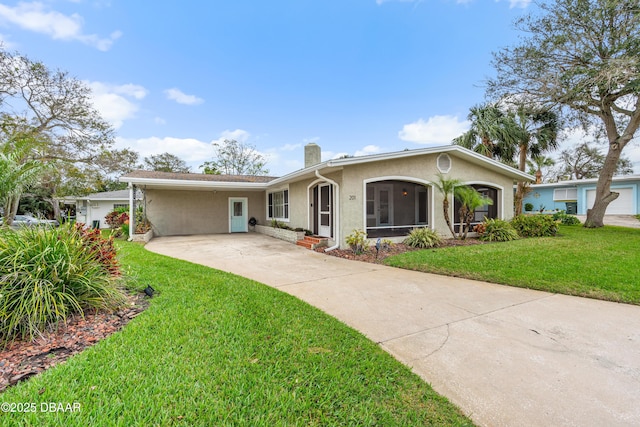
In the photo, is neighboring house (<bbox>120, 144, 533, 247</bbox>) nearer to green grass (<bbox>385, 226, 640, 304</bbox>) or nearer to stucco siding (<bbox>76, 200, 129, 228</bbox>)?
green grass (<bbox>385, 226, 640, 304</bbox>)

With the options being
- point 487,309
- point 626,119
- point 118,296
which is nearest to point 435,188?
point 487,309

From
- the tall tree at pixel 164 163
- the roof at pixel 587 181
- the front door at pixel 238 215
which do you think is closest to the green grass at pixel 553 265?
the front door at pixel 238 215

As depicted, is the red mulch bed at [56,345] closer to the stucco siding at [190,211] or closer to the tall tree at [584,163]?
the stucco siding at [190,211]

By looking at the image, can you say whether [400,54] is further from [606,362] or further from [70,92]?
[70,92]

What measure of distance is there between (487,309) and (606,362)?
1.45 meters

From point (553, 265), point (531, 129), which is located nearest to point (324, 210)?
point (553, 265)

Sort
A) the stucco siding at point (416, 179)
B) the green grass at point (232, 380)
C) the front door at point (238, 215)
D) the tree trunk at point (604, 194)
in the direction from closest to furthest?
1. the green grass at point (232, 380)
2. the stucco siding at point (416, 179)
3. the tree trunk at point (604, 194)
4. the front door at point (238, 215)

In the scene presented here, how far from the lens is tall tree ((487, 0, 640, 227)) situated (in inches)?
398

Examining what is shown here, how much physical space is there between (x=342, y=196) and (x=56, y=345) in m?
7.30

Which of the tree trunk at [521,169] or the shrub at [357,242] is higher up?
the tree trunk at [521,169]

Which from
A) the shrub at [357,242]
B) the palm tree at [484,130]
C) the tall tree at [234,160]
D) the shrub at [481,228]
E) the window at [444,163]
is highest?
the tall tree at [234,160]

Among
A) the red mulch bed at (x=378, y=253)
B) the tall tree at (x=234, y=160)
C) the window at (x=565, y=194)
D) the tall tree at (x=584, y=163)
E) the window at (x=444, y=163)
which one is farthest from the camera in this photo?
the tall tree at (x=584, y=163)

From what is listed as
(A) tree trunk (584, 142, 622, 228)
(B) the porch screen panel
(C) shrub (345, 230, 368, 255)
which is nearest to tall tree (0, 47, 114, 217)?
(C) shrub (345, 230, 368, 255)

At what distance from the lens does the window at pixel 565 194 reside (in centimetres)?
2112
